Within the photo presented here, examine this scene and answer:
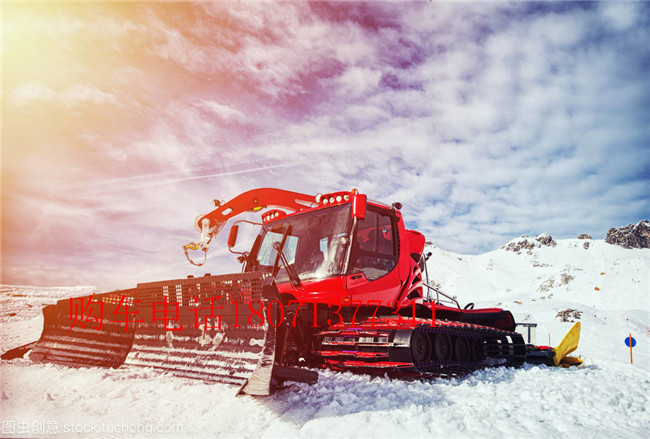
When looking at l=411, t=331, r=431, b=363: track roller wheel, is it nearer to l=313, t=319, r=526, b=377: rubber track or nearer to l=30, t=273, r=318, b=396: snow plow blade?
l=313, t=319, r=526, b=377: rubber track

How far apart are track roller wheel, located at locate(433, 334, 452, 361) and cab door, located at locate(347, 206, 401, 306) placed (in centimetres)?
83

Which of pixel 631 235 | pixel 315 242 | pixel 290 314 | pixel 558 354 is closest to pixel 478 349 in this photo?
pixel 558 354

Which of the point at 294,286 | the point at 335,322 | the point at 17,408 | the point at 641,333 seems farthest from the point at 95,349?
the point at 641,333

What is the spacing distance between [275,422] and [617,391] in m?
4.39

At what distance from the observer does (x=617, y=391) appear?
5.02 meters

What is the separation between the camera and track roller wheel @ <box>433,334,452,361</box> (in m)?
5.59

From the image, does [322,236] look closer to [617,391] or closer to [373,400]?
[373,400]

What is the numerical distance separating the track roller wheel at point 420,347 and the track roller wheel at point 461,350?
95 cm

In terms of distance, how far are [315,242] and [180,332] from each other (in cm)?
211

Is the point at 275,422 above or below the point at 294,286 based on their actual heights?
below

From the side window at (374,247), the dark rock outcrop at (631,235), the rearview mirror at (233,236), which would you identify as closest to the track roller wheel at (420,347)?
the side window at (374,247)

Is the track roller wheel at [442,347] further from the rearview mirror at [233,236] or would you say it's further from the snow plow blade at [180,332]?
the rearview mirror at [233,236]

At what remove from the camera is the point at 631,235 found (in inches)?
4924

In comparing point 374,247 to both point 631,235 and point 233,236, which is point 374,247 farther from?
point 631,235
